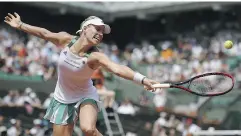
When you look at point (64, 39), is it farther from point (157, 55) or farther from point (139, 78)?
A: point (157, 55)

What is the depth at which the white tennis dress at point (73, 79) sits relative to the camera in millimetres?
6762

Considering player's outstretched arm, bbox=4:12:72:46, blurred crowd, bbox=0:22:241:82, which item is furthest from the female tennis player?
blurred crowd, bbox=0:22:241:82

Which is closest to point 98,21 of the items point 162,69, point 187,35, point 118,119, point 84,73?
point 84,73

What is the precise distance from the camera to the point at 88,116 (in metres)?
6.82

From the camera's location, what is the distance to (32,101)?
46.2 ft

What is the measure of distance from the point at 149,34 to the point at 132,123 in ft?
44.9

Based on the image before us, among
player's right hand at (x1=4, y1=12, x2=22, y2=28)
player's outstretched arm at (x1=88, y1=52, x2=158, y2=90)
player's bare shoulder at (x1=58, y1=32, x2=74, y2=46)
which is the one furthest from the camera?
player's right hand at (x1=4, y1=12, x2=22, y2=28)

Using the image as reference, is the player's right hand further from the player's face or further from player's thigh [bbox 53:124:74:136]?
player's thigh [bbox 53:124:74:136]

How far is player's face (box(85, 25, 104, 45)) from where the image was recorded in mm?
6770

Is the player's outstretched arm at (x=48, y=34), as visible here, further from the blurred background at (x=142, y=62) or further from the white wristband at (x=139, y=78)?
the blurred background at (x=142, y=62)

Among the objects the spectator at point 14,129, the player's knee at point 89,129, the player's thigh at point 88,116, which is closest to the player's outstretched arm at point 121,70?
the player's thigh at point 88,116

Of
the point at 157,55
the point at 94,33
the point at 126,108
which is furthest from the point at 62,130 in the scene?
the point at 157,55

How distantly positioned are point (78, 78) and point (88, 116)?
0.46 m

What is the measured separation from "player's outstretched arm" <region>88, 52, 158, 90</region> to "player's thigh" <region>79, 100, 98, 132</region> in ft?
2.07
